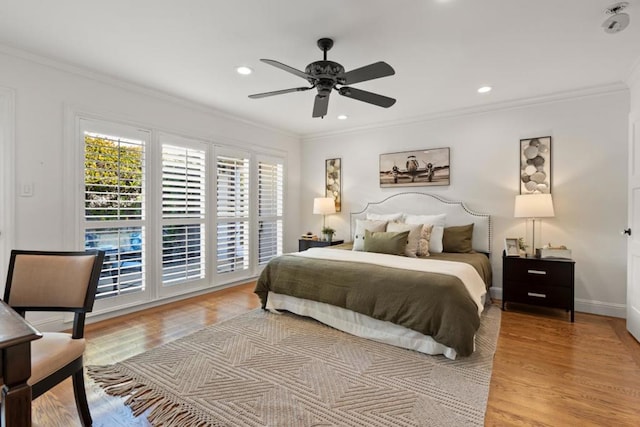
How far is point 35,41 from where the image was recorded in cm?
259

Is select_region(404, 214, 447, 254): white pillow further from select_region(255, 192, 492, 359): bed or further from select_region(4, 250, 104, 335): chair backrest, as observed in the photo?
select_region(4, 250, 104, 335): chair backrest

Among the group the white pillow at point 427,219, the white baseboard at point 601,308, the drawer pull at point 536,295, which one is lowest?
the white baseboard at point 601,308

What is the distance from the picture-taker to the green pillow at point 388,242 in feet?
12.1

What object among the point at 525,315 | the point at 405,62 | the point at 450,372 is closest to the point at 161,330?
the point at 450,372

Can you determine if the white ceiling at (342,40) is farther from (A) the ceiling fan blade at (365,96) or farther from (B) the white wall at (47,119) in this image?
(A) the ceiling fan blade at (365,96)

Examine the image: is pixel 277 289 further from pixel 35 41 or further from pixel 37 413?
pixel 35 41

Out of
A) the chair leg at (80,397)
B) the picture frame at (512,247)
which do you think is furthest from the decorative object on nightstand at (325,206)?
the chair leg at (80,397)

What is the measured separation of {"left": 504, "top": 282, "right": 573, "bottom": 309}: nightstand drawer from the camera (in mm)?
3340

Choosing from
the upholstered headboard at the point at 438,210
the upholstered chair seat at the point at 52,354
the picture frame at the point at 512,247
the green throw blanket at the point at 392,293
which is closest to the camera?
the upholstered chair seat at the point at 52,354

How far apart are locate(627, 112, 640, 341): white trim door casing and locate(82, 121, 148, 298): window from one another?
4884 millimetres

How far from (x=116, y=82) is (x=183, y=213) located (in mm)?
1571

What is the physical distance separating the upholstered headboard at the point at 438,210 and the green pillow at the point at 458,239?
14cm

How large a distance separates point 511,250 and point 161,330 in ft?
12.6

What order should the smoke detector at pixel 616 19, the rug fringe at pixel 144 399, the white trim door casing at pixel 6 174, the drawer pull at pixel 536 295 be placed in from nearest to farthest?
the rug fringe at pixel 144 399, the smoke detector at pixel 616 19, the white trim door casing at pixel 6 174, the drawer pull at pixel 536 295
